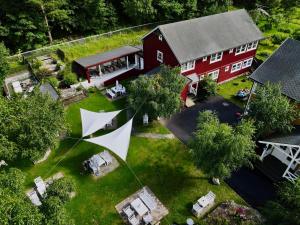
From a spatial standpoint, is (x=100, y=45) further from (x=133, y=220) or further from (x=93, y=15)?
(x=133, y=220)

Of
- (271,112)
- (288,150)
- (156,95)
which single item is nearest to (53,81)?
(156,95)

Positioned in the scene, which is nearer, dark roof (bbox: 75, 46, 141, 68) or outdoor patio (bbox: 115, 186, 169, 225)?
outdoor patio (bbox: 115, 186, 169, 225)

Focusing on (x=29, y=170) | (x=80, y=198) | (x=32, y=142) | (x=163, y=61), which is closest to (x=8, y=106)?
(x=32, y=142)

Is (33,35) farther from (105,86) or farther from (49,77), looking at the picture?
(105,86)

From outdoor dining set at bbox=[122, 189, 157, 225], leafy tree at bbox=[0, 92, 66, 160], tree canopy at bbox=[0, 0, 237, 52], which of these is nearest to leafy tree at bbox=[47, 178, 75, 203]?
leafy tree at bbox=[0, 92, 66, 160]

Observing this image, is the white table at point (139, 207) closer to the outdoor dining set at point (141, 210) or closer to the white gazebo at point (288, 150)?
the outdoor dining set at point (141, 210)

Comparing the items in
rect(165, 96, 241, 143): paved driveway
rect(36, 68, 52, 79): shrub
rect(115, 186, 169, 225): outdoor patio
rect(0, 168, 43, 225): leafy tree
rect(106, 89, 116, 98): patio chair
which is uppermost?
rect(0, 168, 43, 225): leafy tree

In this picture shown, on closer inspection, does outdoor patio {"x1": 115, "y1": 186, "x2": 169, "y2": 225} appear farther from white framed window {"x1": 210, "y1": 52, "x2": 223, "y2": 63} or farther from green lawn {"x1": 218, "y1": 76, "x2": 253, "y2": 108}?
white framed window {"x1": 210, "y1": 52, "x2": 223, "y2": 63}
